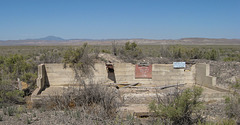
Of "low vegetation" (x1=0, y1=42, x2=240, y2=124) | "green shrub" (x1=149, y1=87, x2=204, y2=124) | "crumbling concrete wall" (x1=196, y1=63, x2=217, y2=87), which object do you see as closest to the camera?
"green shrub" (x1=149, y1=87, x2=204, y2=124)

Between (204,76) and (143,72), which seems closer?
(204,76)

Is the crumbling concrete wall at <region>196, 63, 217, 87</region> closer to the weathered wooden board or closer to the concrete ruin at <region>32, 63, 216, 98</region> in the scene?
the concrete ruin at <region>32, 63, 216, 98</region>

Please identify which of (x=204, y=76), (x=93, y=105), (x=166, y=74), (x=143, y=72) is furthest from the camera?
(x=166, y=74)

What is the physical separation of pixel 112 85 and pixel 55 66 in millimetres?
3703

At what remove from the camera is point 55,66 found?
15023mm

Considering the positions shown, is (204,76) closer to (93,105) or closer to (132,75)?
(132,75)

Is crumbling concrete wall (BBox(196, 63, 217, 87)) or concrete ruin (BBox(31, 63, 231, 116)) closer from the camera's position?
crumbling concrete wall (BBox(196, 63, 217, 87))

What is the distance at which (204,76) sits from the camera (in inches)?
577

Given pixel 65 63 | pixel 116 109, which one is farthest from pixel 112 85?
pixel 116 109

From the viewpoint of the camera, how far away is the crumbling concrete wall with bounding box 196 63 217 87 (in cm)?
1409

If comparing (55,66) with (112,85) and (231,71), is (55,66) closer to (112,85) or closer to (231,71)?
(112,85)

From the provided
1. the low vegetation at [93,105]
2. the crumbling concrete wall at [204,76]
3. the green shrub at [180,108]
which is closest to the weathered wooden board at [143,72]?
the low vegetation at [93,105]

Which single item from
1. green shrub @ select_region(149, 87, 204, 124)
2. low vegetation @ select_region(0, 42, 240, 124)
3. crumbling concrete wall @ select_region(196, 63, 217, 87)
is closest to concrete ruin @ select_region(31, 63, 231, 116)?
crumbling concrete wall @ select_region(196, 63, 217, 87)

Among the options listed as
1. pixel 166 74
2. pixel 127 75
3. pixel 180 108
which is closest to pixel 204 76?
pixel 166 74
